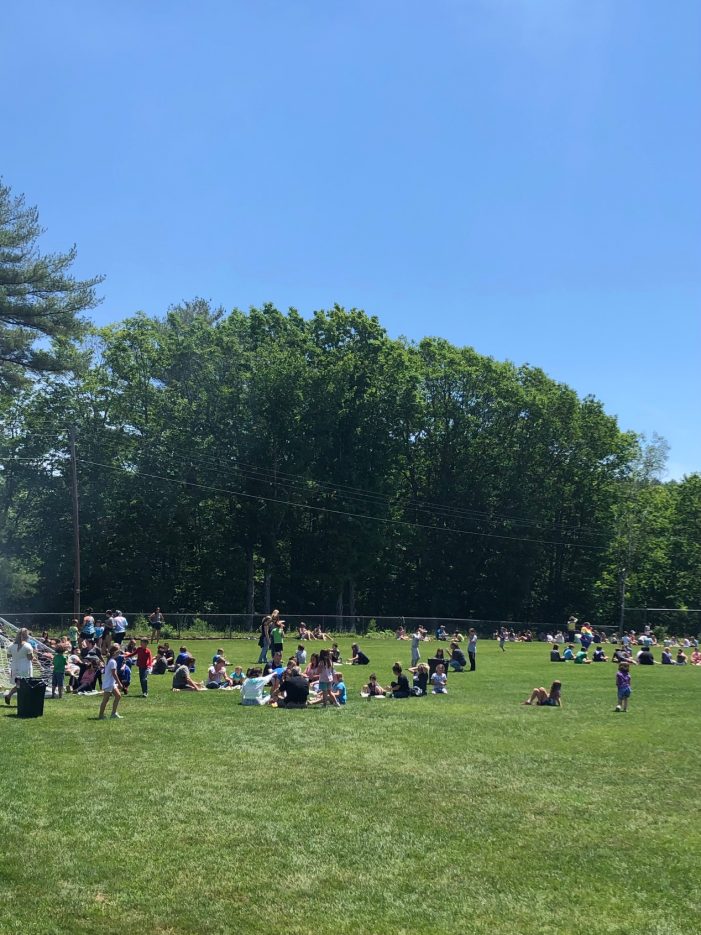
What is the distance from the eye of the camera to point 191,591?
210ft

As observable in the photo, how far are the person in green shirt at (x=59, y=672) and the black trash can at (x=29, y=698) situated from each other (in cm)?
304

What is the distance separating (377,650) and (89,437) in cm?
2659

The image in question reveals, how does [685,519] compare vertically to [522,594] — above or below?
above

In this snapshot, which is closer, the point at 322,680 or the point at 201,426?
the point at 322,680

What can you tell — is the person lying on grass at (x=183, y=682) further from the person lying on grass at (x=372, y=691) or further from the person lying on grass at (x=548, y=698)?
the person lying on grass at (x=548, y=698)

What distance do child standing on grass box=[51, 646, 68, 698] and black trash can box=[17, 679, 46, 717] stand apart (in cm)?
303

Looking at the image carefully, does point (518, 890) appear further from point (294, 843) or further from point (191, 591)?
point (191, 591)

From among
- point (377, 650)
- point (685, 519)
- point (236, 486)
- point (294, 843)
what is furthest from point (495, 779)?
point (685, 519)

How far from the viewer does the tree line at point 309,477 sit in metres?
58.3

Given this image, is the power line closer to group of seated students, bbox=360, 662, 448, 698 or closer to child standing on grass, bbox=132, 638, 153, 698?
child standing on grass, bbox=132, 638, 153, 698

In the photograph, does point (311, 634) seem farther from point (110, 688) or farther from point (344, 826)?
point (344, 826)

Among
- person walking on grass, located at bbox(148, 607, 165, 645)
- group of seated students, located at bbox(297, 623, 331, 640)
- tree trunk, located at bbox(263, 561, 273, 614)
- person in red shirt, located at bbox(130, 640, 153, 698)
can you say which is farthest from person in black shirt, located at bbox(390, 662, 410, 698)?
tree trunk, located at bbox(263, 561, 273, 614)

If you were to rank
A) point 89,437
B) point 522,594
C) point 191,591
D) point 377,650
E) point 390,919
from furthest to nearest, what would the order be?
1. point 522,594
2. point 191,591
3. point 89,437
4. point 377,650
5. point 390,919

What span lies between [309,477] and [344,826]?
168 feet
